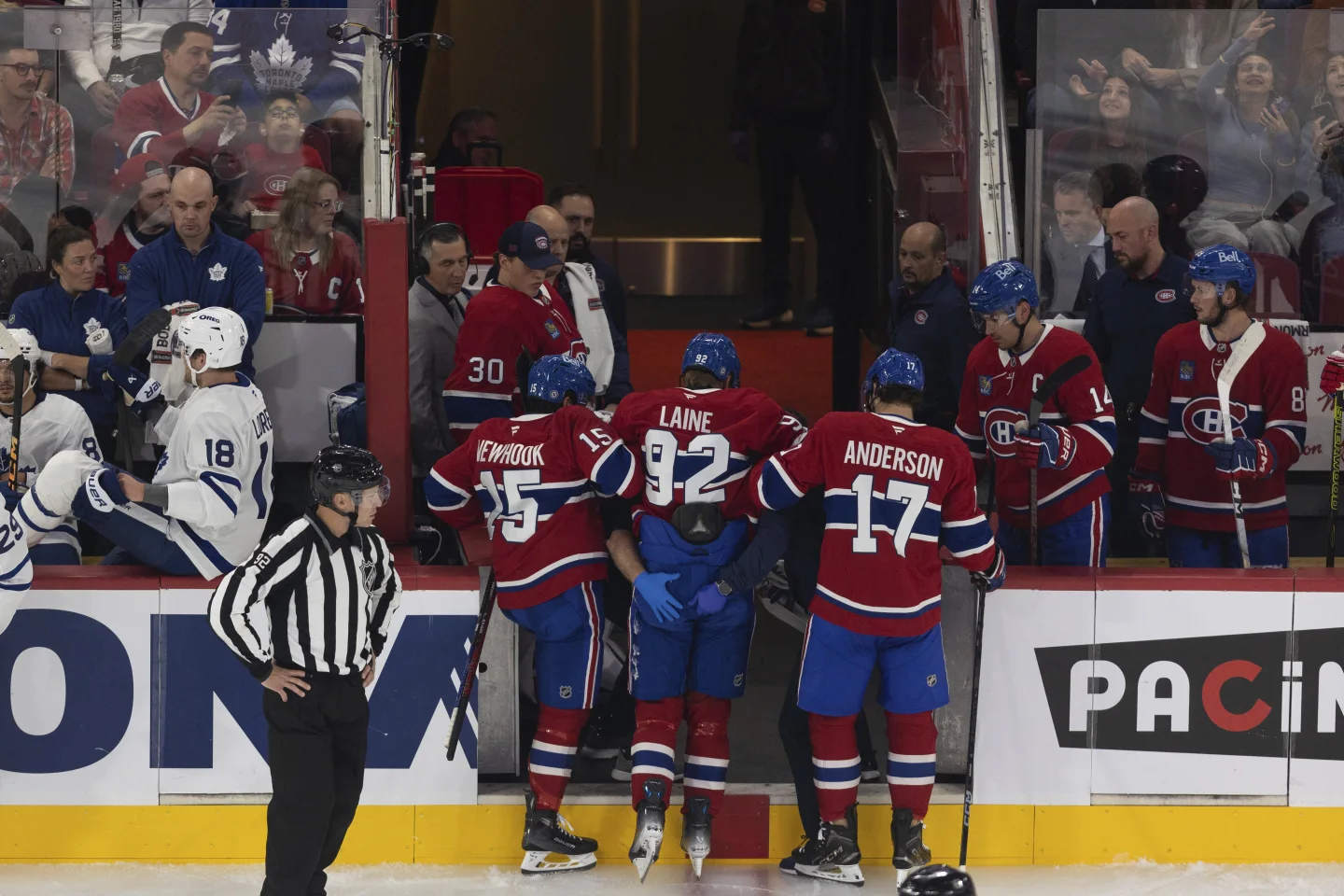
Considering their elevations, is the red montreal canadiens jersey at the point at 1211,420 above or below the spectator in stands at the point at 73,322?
below

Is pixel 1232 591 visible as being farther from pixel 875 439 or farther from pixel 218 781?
pixel 218 781

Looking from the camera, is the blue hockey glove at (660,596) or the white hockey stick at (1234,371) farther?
the white hockey stick at (1234,371)

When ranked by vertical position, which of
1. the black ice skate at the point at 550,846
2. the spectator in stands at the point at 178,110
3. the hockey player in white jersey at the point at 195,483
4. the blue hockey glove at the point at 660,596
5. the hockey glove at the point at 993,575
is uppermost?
the spectator in stands at the point at 178,110

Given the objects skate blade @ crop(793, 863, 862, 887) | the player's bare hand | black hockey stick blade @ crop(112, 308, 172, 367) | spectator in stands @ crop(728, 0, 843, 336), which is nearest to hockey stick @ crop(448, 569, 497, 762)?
the player's bare hand

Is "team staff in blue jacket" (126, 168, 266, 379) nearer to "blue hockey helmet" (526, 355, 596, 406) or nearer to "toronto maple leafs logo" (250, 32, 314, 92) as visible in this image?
"toronto maple leafs logo" (250, 32, 314, 92)

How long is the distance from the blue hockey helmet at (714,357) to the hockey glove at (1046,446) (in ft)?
2.84

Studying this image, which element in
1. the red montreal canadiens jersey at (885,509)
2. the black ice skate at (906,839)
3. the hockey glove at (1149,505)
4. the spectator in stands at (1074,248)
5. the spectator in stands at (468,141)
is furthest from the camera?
the spectator in stands at (468,141)

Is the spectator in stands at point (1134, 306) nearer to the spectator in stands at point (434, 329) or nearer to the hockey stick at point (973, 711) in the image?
the hockey stick at point (973, 711)

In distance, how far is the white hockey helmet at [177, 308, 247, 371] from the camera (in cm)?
527

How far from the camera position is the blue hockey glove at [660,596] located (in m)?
5.08

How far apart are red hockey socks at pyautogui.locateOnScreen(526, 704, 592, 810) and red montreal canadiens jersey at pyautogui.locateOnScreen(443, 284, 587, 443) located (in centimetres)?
122

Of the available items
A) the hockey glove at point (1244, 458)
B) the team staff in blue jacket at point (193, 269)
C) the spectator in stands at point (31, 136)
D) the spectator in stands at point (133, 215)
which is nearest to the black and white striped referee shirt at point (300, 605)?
the team staff in blue jacket at point (193, 269)

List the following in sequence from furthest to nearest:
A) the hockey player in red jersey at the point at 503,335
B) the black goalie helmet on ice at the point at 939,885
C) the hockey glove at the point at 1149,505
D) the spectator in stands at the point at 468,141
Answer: the spectator in stands at the point at 468,141 < the hockey glove at the point at 1149,505 < the hockey player in red jersey at the point at 503,335 < the black goalie helmet on ice at the point at 939,885

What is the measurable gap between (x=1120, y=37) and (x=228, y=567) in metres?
3.60
